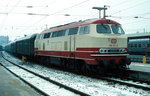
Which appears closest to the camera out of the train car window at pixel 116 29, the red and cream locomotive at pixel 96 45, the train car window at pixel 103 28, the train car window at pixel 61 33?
the red and cream locomotive at pixel 96 45

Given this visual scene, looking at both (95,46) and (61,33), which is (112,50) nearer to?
(95,46)

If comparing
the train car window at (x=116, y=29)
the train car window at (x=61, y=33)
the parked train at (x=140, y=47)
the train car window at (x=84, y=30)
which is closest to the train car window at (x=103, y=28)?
the train car window at (x=116, y=29)

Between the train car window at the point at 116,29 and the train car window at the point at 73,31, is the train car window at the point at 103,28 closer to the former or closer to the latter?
the train car window at the point at 116,29

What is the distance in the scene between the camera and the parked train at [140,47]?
3188 cm

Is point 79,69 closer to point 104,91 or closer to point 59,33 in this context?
point 59,33

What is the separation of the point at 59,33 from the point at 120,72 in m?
6.06

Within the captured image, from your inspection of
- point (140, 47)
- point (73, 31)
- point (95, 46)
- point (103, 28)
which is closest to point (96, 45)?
point (95, 46)

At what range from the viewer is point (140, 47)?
110 ft

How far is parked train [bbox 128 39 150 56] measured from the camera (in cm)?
3188

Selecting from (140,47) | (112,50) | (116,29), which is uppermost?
(116,29)

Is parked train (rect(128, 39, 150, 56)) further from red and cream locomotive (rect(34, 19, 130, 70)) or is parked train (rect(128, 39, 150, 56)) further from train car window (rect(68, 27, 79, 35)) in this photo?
red and cream locomotive (rect(34, 19, 130, 70))

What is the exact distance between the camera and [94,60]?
13820 mm

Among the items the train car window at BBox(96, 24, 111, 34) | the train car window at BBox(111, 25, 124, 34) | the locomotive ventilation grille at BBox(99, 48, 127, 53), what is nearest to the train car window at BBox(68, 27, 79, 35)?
the train car window at BBox(96, 24, 111, 34)

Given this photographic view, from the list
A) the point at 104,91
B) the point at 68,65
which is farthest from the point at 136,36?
the point at 104,91
